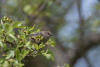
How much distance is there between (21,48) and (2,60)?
0.09 metres

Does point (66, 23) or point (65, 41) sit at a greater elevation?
point (66, 23)

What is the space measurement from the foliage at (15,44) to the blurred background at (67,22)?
1499 millimetres

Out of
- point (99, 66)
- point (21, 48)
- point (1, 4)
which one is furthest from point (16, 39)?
point (99, 66)

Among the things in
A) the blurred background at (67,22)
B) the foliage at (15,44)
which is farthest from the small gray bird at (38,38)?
the blurred background at (67,22)

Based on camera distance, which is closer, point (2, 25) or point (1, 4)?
point (2, 25)

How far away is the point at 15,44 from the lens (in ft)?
2.95

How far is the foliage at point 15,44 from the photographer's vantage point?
86 centimetres

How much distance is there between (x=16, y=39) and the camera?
88 centimetres

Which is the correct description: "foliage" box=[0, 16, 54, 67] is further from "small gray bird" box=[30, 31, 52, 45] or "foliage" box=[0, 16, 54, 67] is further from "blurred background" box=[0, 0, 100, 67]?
"blurred background" box=[0, 0, 100, 67]

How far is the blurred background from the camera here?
2.66 metres

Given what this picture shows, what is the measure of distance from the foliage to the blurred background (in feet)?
4.92

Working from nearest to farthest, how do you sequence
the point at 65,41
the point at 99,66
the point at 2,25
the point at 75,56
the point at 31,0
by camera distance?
the point at 2,25 → the point at 31,0 → the point at 75,56 → the point at 65,41 → the point at 99,66

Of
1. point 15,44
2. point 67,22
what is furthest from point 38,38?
point 67,22

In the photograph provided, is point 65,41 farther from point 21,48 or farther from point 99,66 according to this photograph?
point 21,48
